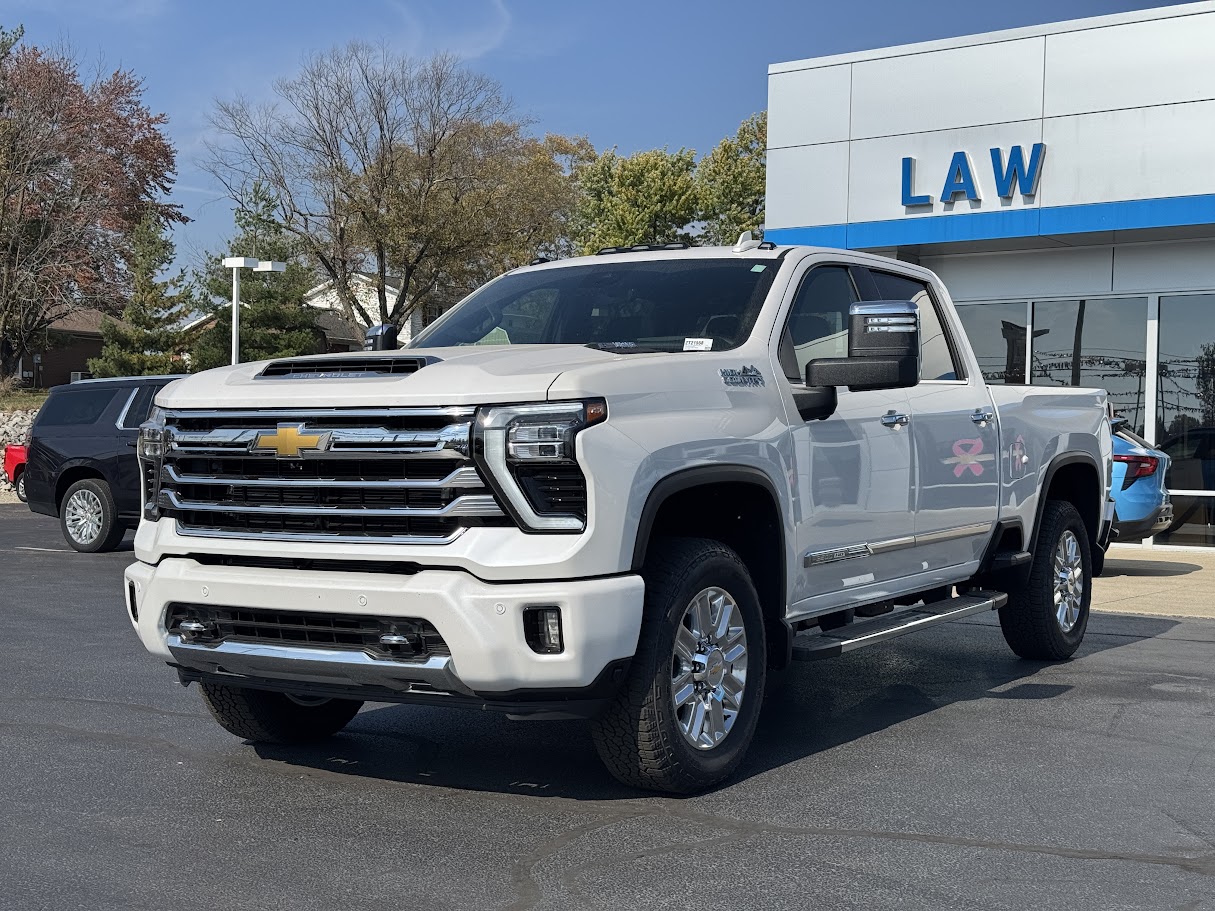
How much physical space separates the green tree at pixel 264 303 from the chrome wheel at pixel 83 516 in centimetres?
3641

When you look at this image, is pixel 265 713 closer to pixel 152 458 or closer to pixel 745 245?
pixel 152 458

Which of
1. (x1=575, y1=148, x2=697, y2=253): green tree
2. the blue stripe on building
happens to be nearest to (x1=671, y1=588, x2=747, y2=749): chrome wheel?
the blue stripe on building

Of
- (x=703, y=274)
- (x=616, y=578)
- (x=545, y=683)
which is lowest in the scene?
(x=545, y=683)

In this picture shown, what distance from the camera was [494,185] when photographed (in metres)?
50.3

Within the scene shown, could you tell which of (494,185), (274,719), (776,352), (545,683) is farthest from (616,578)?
(494,185)

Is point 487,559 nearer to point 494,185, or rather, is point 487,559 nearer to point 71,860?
point 71,860

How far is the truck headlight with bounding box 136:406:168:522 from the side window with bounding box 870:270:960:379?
3531mm

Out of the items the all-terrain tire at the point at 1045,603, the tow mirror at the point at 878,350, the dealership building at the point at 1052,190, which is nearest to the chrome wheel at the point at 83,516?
the dealership building at the point at 1052,190

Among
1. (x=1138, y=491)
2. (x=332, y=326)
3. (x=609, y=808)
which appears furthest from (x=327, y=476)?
(x=332, y=326)

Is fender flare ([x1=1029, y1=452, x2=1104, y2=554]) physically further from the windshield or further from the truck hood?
the truck hood

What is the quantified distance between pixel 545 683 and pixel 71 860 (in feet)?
5.09

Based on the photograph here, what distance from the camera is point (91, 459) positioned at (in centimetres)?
1565

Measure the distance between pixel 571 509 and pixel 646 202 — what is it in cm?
5699

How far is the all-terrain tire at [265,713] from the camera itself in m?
6.05
